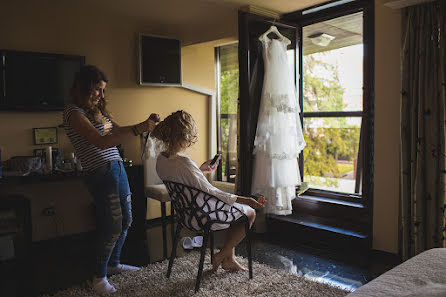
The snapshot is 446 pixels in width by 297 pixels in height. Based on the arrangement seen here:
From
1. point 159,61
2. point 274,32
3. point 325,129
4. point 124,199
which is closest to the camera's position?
point 124,199

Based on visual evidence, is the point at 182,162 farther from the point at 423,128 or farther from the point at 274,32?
the point at 274,32

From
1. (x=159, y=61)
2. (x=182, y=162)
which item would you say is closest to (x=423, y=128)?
(x=182, y=162)

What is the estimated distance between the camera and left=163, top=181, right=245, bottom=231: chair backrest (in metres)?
2.36

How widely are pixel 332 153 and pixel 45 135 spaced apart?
2705 millimetres

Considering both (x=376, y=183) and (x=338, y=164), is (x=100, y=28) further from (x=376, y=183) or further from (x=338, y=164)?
(x=376, y=183)

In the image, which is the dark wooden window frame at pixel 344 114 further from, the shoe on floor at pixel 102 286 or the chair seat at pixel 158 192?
the shoe on floor at pixel 102 286

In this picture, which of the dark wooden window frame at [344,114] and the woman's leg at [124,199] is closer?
the woman's leg at [124,199]

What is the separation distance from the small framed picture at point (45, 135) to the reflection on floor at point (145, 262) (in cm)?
94

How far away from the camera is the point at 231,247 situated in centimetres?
266

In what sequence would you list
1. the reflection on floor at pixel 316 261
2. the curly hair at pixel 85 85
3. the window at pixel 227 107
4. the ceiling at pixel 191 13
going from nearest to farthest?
the curly hair at pixel 85 85 → the reflection on floor at pixel 316 261 → the ceiling at pixel 191 13 → the window at pixel 227 107

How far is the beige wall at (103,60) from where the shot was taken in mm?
3430

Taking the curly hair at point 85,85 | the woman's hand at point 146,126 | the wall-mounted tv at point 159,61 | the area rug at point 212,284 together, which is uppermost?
the wall-mounted tv at point 159,61

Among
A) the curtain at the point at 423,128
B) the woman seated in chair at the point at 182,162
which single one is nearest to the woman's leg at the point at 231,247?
the woman seated in chair at the point at 182,162

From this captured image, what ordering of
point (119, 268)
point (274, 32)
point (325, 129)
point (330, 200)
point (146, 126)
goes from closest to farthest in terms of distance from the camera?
point (146, 126) → point (119, 268) → point (274, 32) → point (330, 200) → point (325, 129)
